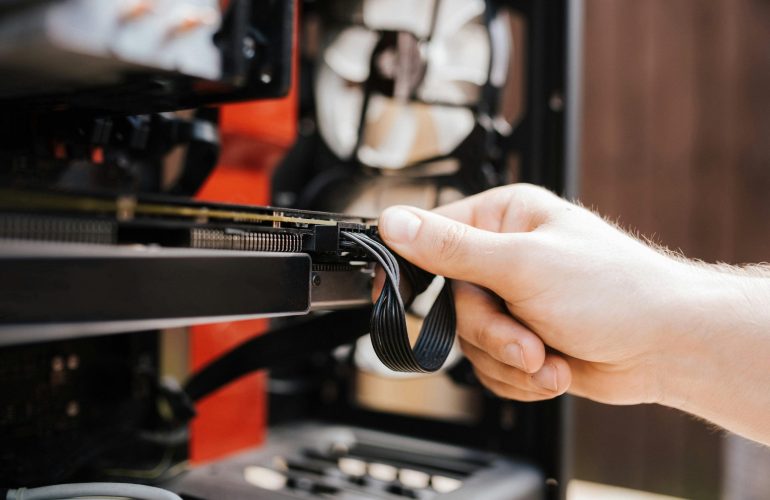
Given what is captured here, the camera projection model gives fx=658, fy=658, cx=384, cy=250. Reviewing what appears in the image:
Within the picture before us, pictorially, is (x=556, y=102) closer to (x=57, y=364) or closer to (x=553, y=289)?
(x=553, y=289)

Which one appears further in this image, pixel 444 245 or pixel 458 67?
pixel 458 67

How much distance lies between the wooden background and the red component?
4.69 feet

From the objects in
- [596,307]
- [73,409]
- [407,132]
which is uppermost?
[407,132]

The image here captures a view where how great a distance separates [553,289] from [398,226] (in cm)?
13

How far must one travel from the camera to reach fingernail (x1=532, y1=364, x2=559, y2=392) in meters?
0.52

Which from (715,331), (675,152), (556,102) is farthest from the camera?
(675,152)

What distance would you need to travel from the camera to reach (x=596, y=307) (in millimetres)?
484

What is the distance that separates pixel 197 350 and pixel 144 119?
10.6 inches

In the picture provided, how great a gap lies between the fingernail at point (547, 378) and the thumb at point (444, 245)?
103 mm

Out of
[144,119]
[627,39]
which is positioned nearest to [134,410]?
[144,119]

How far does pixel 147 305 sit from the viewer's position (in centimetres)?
29

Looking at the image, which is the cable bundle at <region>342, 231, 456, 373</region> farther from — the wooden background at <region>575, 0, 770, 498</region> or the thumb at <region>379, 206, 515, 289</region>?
the wooden background at <region>575, 0, 770, 498</region>

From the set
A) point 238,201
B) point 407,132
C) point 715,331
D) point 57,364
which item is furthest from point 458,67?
point 57,364

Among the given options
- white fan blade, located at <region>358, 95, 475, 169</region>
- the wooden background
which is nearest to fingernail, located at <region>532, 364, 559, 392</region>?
white fan blade, located at <region>358, 95, 475, 169</region>
